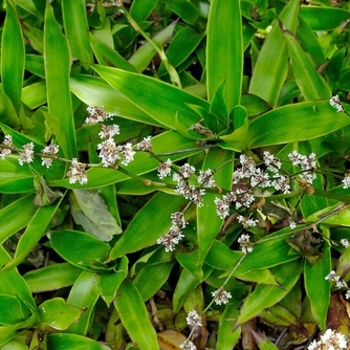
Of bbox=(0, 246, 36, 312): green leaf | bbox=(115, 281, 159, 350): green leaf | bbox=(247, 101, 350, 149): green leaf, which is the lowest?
bbox=(115, 281, 159, 350): green leaf

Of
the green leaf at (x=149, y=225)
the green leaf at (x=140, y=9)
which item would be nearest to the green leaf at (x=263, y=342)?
the green leaf at (x=149, y=225)

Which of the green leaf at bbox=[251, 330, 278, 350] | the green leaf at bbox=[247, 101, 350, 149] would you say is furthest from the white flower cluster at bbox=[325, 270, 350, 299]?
the green leaf at bbox=[247, 101, 350, 149]

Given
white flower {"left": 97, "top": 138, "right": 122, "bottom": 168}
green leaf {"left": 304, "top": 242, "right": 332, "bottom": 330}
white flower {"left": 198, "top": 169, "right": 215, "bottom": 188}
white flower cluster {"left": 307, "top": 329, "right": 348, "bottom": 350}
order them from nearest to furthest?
1. white flower cluster {"left": 307, "top": 329, "right": 348, "bottom": 350}
2. white flower {"left": 97, "top": 138, "right": 122, "bottom": 168}
3. white flower {"left": 198, "top": 169, "right": 215, "bottom": 188}
4. green leaf {"left": 304, "top": 242, "right": 332, "bottom": 330}

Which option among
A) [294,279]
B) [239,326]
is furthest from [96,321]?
[294,279]

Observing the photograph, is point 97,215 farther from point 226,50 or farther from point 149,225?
point 226,50

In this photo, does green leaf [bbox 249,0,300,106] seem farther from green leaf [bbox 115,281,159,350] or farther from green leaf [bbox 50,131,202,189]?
green leaf [bbox 115,281,159,350]

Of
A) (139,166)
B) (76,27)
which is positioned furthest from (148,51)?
(139,166)
